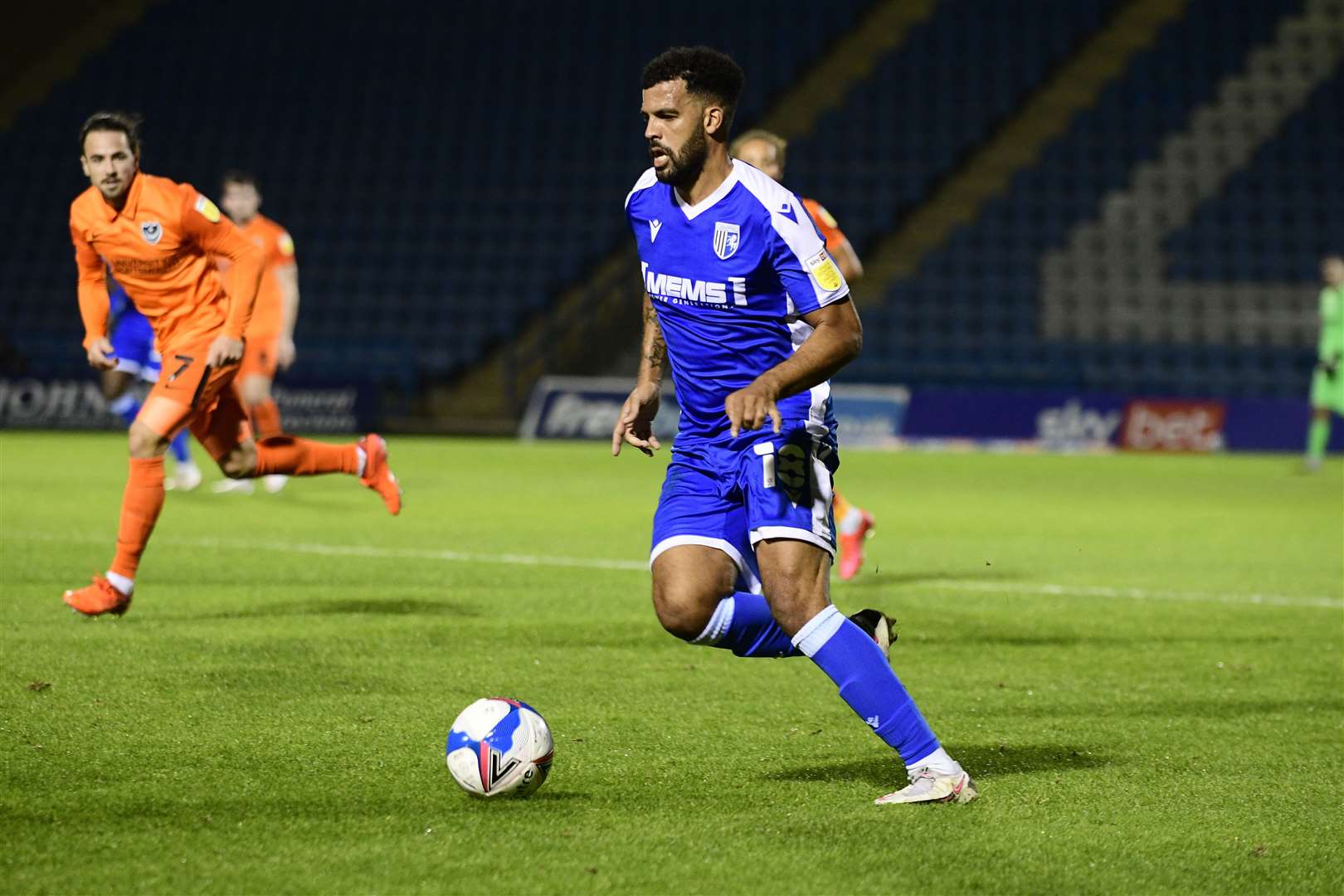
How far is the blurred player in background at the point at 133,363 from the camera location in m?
12.8

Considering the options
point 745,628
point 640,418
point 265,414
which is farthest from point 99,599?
point 265,414

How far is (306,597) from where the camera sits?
7.61 meters

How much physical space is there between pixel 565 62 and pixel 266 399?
18.1m

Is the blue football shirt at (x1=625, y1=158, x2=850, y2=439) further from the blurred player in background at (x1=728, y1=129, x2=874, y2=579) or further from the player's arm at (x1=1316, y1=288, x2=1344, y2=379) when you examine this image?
the player's arm at (x1=1316, y1=288, x2=1344, y2=379)

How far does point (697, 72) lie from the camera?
430cm

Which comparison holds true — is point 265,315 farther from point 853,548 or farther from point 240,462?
point 853,548

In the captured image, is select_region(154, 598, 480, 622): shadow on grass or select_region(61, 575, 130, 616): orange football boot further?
select_region(154, 598, 480, 622): shadow on grass

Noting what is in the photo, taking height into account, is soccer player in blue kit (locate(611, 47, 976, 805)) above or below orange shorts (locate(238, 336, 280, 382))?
above

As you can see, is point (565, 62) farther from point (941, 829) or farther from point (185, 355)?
point (941, 829)

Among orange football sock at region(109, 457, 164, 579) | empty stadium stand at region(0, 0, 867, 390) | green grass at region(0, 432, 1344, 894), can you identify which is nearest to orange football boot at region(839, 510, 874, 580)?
green grass at region(0, 432, 1344, 894)

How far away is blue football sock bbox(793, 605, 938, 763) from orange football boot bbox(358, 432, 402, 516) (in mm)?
3984

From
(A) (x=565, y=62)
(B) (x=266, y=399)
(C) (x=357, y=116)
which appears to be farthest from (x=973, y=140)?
(B) (x=266, y=399)

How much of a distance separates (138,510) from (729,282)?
3.31 metres

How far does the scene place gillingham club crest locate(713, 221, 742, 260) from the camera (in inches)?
170
